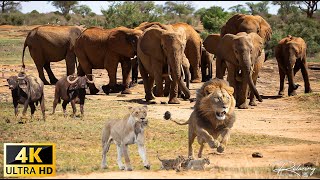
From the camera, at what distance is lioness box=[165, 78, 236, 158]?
1182cm

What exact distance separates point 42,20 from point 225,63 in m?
31.3

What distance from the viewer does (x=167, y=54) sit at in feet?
68.8

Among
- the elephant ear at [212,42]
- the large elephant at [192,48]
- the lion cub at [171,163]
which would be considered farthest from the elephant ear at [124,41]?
the lion cub at [171,163]

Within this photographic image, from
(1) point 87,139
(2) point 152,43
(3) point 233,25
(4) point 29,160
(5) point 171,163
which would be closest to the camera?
(5) point 171,163

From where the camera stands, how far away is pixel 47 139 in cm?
1442

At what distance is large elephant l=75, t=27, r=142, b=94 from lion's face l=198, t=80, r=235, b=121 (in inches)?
462

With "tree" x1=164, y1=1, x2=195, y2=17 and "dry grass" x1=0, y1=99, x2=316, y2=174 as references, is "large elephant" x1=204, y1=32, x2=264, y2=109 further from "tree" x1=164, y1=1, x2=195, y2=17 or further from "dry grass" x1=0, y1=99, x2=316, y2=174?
"tree" x1=164, y1=1, x2=195, y2=17

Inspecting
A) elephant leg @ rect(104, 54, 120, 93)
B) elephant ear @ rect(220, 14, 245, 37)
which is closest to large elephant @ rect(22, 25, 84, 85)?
elephant leg @ rect(104, 54, 120, 93)

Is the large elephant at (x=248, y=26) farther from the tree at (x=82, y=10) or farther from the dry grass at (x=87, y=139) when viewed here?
the tree at (x=82, y=10)

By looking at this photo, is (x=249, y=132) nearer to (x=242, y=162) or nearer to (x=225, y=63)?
(x=242, y=162)

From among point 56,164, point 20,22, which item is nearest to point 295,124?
point 56,164

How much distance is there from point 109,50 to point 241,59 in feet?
19.0

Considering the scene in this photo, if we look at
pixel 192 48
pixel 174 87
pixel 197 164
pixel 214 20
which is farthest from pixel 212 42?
pixel 214 20

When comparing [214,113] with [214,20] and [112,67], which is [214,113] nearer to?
[112,67]
